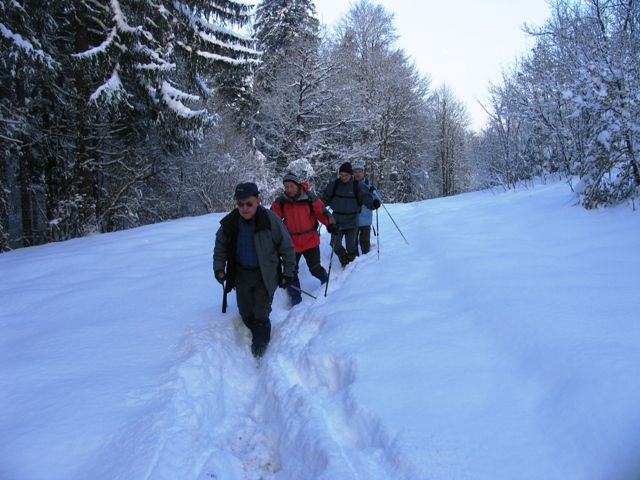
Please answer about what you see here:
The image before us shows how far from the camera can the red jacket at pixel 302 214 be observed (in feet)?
18.5

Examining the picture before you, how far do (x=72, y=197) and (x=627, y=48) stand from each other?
12604mm

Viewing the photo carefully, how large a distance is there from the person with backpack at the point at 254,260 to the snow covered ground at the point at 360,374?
0.39 metres

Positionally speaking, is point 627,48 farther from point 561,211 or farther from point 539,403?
point 539,403

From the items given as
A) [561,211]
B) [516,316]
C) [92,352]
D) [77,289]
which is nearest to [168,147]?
[77,289]

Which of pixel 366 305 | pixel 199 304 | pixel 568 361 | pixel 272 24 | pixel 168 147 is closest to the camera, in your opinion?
pixel 568 361

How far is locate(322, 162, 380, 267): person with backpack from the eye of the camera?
658 centimetres

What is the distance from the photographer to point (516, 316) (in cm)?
347

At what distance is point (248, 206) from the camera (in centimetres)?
417

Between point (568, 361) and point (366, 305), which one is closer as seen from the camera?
point (568, 361)

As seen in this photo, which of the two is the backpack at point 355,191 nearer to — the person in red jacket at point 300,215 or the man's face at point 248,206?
the person in red jacket at point 300,215

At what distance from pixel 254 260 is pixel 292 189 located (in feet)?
4.87

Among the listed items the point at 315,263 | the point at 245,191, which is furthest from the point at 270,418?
the point at 315,263

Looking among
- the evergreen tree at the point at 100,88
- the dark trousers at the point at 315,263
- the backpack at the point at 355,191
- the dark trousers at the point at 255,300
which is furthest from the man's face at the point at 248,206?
the evergreen tree at the point at 100,88

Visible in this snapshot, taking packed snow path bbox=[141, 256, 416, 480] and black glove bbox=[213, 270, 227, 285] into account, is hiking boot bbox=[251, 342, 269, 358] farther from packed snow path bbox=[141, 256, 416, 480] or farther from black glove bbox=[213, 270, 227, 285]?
black glove bbox=[213, 270, 227, 285]
